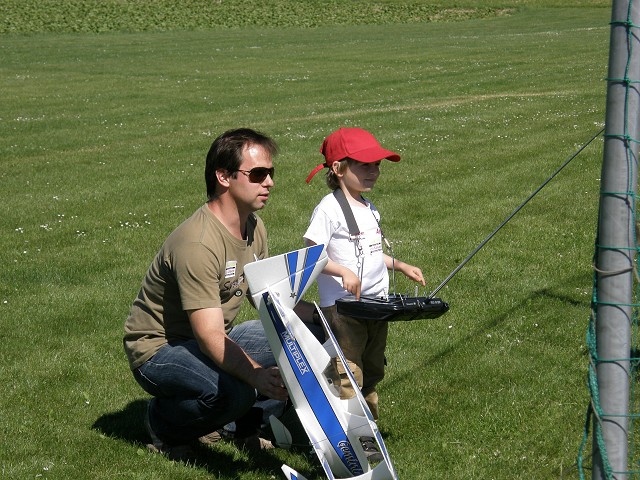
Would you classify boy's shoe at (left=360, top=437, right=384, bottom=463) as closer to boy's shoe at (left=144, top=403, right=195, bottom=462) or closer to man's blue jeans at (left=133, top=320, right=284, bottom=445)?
man's blue jeans at (left=133, top=320, right=284, bottom=445)

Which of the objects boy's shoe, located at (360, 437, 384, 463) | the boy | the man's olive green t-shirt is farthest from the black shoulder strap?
boy's shoe, located at (360, 437, 384, 463)

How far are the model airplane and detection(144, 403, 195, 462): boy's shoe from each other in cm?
89

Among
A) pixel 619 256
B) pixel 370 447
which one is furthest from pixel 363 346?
pixel 619 256

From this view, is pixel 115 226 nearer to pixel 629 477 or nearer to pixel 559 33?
pixel 629 477

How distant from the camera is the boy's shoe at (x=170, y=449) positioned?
15.6 feet

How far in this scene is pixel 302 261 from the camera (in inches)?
163

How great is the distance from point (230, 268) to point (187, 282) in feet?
0.95

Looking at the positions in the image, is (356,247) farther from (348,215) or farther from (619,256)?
(619,256)

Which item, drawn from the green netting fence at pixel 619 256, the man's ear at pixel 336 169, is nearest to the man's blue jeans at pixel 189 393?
the man's ear at pixel 336 169

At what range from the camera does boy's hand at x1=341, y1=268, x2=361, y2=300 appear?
466 cm

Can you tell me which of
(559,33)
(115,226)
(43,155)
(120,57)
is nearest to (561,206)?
(115,226)

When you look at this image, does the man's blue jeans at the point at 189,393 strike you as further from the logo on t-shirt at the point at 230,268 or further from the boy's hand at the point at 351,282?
the boy's hand at the point at 351,282

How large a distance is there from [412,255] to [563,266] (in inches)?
50.0

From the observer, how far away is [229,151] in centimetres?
459
